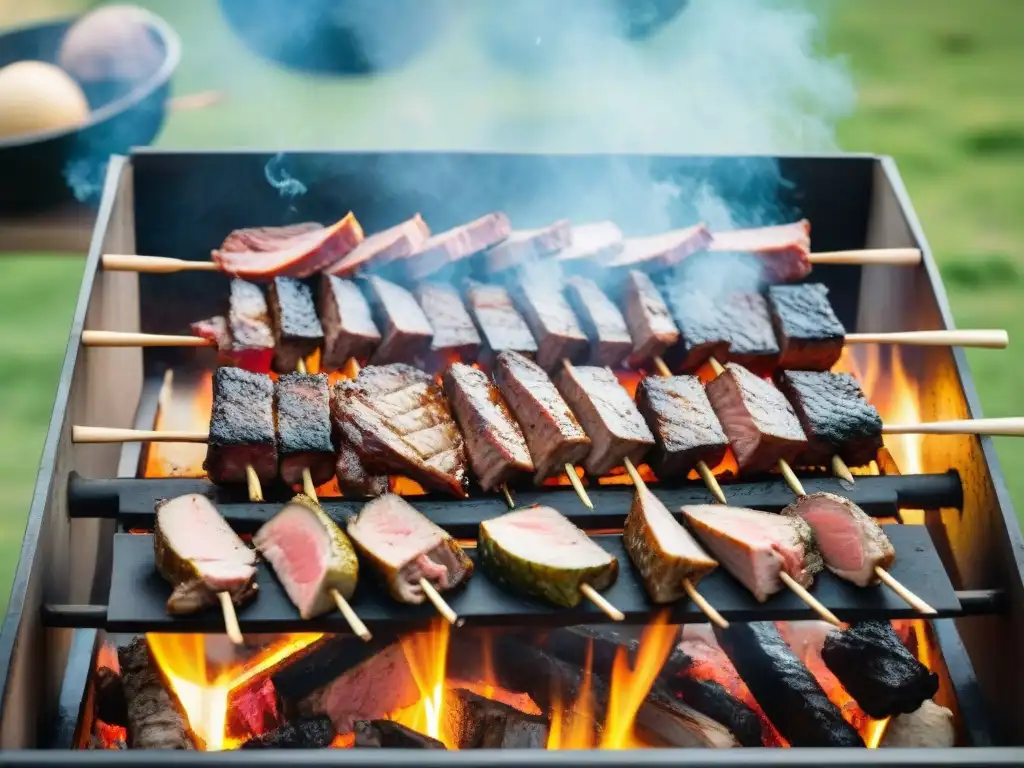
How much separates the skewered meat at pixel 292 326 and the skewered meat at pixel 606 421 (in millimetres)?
875

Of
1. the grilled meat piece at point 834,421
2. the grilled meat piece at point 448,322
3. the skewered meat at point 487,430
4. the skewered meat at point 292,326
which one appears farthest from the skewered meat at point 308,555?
the grilled meat piece at point 834,421

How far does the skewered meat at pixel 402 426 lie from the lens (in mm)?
3135

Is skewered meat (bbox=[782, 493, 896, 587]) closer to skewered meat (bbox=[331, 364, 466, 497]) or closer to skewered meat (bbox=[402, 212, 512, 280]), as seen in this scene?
skewered meat (bbox=[331, 364, 466, 497])

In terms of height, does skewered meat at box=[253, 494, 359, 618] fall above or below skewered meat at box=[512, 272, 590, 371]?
below

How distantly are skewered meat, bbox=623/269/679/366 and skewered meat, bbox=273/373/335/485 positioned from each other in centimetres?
109

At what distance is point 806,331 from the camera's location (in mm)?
3711

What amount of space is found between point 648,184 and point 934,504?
172 cm

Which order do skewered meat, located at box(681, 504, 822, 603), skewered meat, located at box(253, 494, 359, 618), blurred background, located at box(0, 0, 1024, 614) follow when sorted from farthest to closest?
blurred background, located at box(0, 0, 1024, 614), skewered meat, located at box(681, 504, 822, 603), skewered meat, located at box(253, 494, 359, 618)

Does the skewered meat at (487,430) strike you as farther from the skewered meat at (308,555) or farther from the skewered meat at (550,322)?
the skewered meat at (308,555)

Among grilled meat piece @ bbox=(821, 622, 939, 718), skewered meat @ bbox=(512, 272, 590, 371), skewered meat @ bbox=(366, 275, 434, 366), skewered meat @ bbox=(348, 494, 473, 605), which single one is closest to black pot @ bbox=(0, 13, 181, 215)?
skewered meat @ bbox=(366, 275, 434, 366)

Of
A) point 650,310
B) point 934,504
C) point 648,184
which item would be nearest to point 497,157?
point 648,184

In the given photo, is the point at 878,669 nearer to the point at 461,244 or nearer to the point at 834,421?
the point at 834,421

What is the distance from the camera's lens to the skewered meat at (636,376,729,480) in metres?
3.22

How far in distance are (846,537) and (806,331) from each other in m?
0.99
